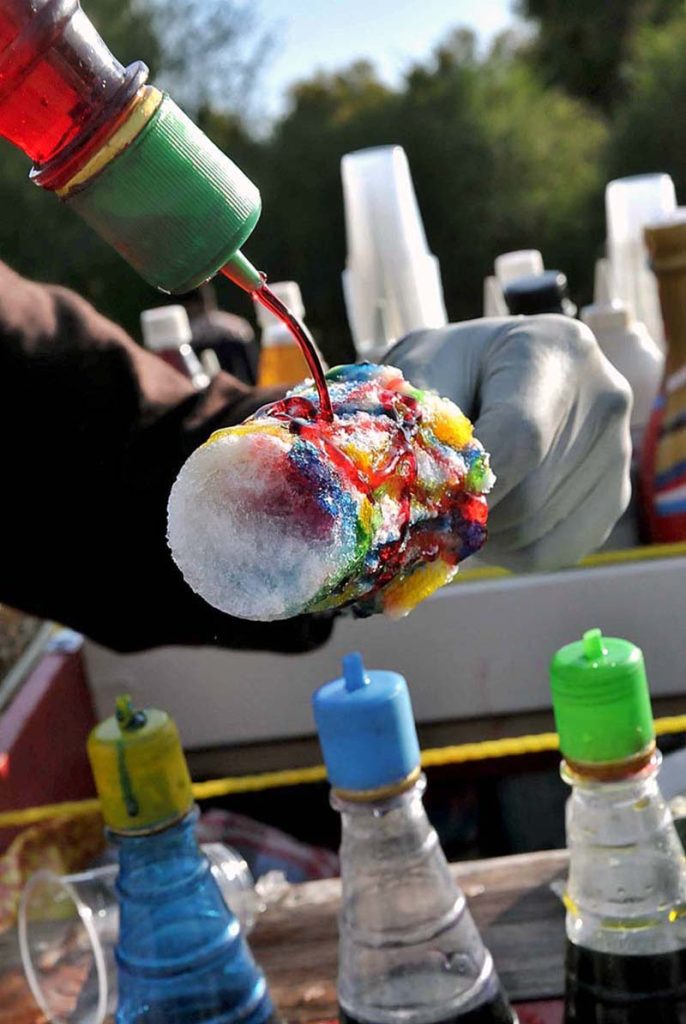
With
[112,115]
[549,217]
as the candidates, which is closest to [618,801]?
[112,115]

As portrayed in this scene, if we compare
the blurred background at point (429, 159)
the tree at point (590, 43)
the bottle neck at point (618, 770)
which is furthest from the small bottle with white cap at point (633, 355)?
the tree at point (590, 43)

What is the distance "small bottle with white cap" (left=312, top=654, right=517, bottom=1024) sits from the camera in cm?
38

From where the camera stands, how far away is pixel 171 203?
0.25m

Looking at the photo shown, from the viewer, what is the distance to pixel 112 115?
233 millimetres

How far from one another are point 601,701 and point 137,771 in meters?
0.16

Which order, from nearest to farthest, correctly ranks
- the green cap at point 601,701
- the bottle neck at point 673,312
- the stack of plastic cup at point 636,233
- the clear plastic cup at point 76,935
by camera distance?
the green cap at point 601,701, the clear plastic cup at point 76,935, the bottle neck at point 673,312, the stack of plastic cup at point 636,233

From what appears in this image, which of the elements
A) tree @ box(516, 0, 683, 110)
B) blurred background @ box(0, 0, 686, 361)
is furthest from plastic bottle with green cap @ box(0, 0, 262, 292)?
tree @ box(516, 0, 683, 110)

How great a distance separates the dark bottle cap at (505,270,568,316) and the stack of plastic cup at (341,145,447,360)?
189 mm

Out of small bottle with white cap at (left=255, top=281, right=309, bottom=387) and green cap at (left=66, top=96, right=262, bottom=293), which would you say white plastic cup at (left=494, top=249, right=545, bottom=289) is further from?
green cap at (left=66, top=96, right=262, bottom=293)

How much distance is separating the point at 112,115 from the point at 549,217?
14.2ft

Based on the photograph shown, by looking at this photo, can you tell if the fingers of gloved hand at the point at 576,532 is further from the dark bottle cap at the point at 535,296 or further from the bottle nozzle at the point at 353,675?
the dark bottle cap at the point at 535,296

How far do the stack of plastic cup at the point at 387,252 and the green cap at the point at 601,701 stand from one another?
663 millimetres

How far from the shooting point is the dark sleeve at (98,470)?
552 mm

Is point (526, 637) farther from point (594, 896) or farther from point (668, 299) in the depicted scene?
point (594, 896)
